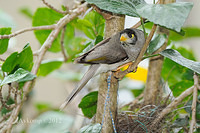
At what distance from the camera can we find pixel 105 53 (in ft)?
4.01

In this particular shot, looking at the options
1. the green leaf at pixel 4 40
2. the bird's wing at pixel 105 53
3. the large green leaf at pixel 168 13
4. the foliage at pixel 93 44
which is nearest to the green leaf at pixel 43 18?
the foliage at pixel 93 44

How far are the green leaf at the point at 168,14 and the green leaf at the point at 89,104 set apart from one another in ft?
2.25

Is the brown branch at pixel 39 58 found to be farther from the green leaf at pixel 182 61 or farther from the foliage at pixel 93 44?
the green leaf at pixel 182 61

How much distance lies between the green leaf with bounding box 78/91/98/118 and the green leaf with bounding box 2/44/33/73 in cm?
35

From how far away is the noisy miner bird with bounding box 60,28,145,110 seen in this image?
117cm

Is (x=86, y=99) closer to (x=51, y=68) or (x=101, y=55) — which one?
(x=101, y=55)

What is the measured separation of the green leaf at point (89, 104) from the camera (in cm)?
129

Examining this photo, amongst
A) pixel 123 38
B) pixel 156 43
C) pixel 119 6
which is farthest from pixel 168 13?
pixel 123 38

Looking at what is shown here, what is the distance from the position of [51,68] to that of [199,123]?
95cm

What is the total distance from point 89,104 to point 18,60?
444 mm

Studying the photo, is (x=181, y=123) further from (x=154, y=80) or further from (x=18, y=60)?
(x=18, y=60)

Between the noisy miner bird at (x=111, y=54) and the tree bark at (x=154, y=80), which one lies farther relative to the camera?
the tree bark at (x=154, y=80)

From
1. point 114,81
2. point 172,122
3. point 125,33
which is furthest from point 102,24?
point 172,122

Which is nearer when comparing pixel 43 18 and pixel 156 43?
pixel 156 43
